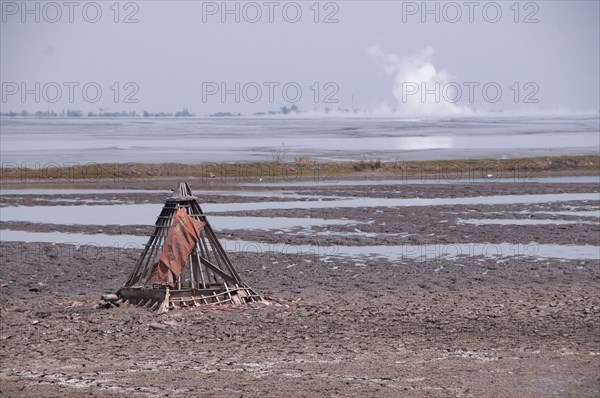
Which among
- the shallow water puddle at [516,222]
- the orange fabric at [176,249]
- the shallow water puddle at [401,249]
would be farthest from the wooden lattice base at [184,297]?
the shallow water puddle at [516,222]

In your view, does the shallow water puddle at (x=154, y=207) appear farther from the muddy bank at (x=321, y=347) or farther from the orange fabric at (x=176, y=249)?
the orange fabric at (x=176, y=249)

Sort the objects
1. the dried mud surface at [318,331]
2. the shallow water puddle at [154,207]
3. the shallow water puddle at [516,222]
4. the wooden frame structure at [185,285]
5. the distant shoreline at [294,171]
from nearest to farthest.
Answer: the dried mud surface at [318,331] < the wooden frame structure at [185,285] < the shallow water puddle at [516,222] < the shallow water puddle at [154,207] < the distant shoreline at [294,171]

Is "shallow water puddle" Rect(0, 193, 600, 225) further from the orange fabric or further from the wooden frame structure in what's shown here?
the orange fabric

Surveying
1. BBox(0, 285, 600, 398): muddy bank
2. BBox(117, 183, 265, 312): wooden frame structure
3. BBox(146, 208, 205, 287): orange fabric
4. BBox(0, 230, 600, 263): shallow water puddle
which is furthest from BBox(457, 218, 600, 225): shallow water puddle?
BBox(146, 208, 205, 287): orange fabric

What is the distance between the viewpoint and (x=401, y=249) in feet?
70.6

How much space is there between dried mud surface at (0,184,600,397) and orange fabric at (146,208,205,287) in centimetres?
66

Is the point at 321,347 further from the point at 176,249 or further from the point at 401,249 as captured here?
the point at 401,249

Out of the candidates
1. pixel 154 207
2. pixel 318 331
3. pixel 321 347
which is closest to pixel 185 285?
pixel 318 331

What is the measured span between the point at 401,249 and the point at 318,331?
8.20 metres

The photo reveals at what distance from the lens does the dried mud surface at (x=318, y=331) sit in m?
10.9

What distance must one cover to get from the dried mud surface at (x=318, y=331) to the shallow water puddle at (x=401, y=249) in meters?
0.36

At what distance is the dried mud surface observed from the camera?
1086 cm

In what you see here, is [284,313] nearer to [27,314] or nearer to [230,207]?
[27,314]

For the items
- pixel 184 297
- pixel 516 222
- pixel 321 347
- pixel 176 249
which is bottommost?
pixel 321 347
